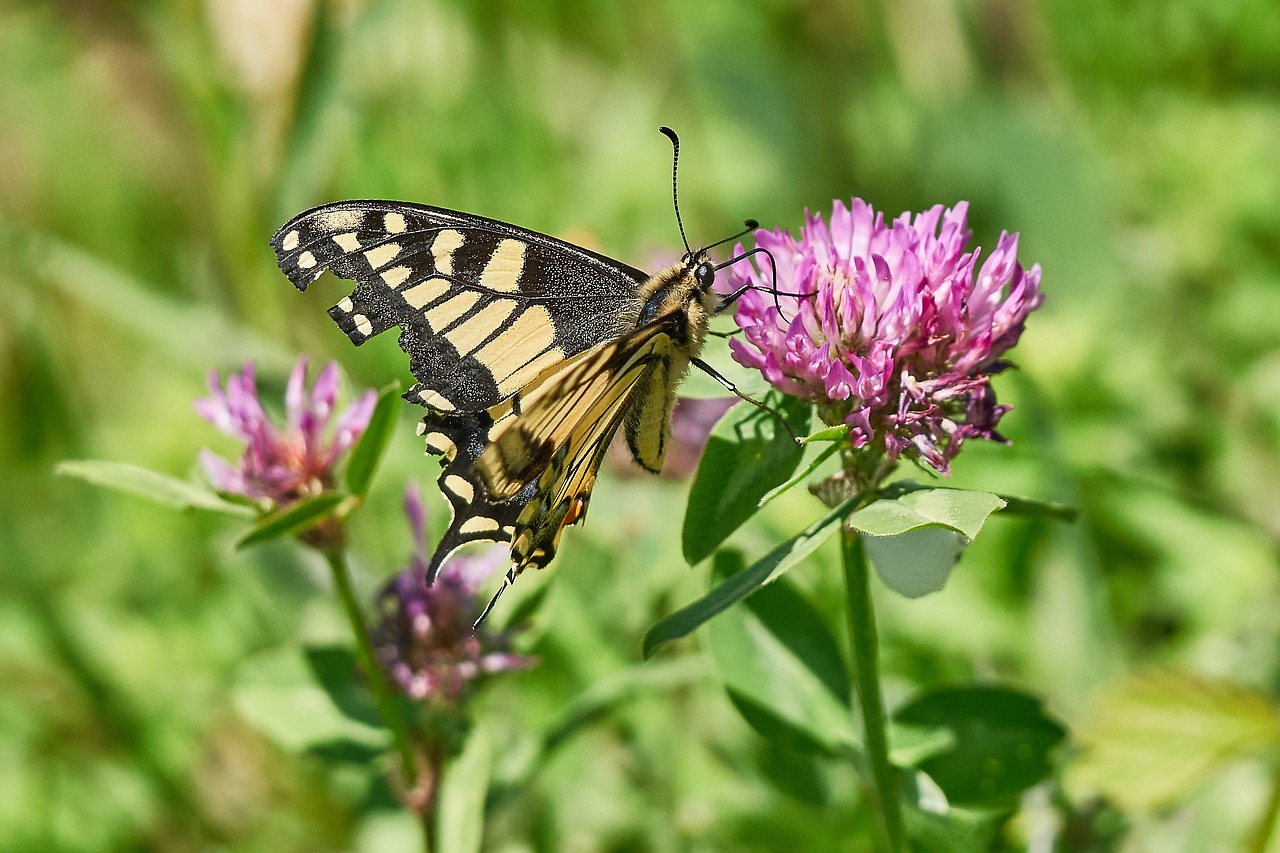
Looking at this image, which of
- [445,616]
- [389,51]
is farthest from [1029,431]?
[389,51]

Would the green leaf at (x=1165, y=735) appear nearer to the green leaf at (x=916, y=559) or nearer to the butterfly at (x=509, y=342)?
the green leaf at (x=916, y=559)

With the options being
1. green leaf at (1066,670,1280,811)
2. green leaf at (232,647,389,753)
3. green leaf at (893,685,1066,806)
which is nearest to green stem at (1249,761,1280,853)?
green leaf at (1066,670,1280,811)

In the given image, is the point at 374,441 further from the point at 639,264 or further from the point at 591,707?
the point at 639,264

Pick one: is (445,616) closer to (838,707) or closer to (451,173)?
(838,707)

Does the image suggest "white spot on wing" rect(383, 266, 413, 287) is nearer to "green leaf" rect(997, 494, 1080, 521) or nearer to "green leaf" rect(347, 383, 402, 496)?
"green leaf" rect(347, 383, 402, 496)

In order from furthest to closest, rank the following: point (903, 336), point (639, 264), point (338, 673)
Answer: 1. point (639, 264)
2. point (338, 673)
3. point (903, 336)

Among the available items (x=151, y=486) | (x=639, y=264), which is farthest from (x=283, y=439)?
(x=639, y=264)
